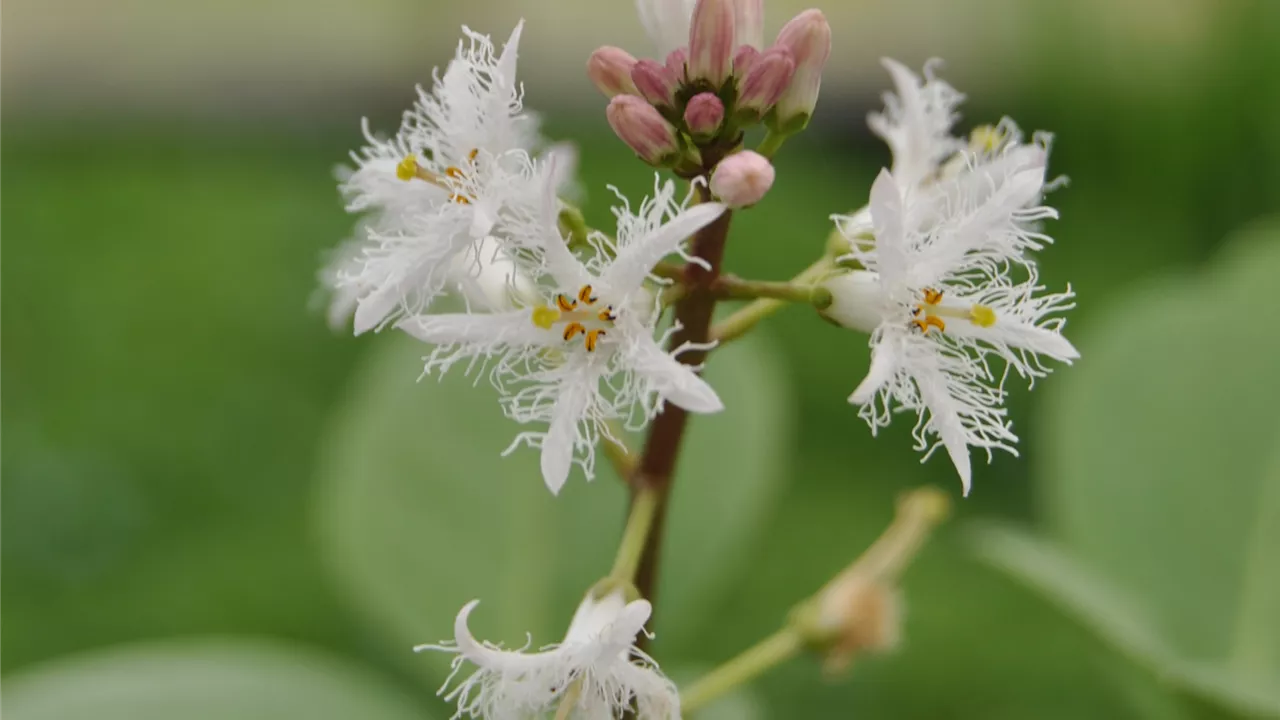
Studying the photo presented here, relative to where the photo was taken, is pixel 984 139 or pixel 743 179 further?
pixel 984 139

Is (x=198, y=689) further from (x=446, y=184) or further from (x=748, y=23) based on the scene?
(x=748, y=23)

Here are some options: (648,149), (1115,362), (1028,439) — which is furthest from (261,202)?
(648,149)

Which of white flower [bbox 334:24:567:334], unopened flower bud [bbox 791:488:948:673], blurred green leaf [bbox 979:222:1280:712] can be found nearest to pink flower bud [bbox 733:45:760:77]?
white flower [bbox 334:24:567:334]

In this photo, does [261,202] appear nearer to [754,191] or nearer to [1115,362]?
[1115,362]

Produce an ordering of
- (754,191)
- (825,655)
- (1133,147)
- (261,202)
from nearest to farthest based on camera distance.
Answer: (754,191)
(825,655)
(1133,147)
(261,202)

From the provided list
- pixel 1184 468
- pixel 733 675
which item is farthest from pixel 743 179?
pixel 1184 468

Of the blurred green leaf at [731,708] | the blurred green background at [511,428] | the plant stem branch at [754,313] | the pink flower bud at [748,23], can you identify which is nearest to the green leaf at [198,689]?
the blurred green background at [511,428]

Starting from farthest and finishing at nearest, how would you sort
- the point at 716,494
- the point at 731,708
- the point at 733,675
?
1. the point at 716,494
2. the point at 731,708
3. the point at 733,675
